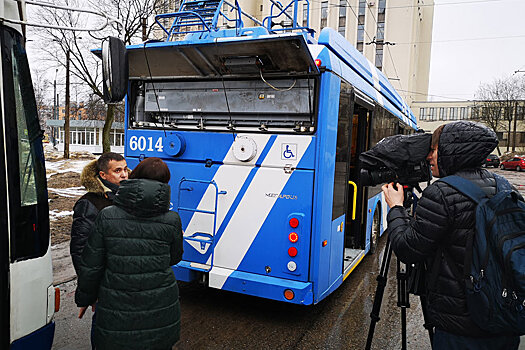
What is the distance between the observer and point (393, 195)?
8.64 ft

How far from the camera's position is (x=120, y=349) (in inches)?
97.6

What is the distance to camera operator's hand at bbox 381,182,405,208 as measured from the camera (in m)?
2.60

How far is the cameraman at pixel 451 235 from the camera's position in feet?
7.11

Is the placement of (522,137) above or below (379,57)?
below

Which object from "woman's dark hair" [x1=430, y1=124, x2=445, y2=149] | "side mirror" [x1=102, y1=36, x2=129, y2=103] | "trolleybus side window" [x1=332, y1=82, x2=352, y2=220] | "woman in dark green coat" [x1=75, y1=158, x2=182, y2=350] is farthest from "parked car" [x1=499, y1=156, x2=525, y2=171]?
"woman in dark green coat" [x1=75, y1=158, x2=182, y2=350]

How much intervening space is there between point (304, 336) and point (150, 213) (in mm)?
2623

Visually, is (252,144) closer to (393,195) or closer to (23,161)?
(393,195)

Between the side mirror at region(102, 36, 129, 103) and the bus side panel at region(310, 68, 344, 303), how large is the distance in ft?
6.52

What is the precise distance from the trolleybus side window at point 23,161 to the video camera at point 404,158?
86.1 inches

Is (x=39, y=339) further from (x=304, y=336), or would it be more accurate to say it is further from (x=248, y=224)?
(x=304, y=336)

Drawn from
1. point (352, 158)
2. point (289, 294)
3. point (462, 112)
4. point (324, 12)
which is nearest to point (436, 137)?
point (289, 294)

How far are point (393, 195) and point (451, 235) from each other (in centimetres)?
50

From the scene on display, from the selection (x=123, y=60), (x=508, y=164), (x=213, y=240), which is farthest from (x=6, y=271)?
(x=508, y=164)

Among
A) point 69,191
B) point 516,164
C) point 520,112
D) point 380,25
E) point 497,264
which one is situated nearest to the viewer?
point 497,264
